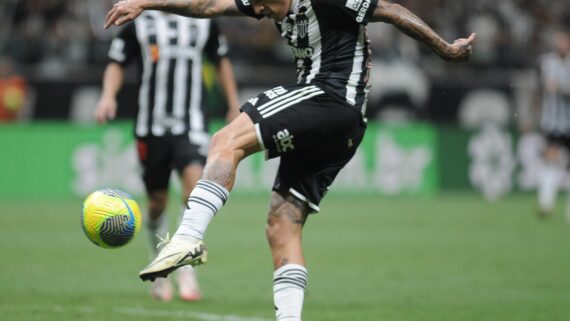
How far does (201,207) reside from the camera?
5855 mm

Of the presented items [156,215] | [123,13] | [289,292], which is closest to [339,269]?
[156,215]

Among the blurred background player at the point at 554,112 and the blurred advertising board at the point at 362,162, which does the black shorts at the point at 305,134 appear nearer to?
the blurred background player at the point at 554,112

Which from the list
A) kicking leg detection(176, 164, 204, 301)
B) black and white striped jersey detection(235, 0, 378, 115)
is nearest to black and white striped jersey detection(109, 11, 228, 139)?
kicking leg detection(176, 164, 204, 301)

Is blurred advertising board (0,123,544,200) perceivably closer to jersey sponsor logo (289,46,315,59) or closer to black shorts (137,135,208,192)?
black shorts (137,135,208,192)

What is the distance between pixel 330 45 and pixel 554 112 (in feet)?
41.1

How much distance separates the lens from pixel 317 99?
20.2 ft

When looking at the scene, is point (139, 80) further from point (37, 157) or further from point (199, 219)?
point (37, 157)

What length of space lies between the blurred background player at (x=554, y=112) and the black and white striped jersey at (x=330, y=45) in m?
11.8

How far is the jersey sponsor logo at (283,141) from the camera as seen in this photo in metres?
6.01

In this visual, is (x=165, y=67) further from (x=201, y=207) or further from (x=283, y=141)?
(x=201, y=207)

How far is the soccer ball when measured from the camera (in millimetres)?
6590

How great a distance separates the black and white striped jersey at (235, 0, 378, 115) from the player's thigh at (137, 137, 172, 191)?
3.11m

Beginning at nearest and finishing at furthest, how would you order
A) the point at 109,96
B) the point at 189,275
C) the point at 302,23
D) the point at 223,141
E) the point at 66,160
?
the point at 223,141 < the point at 302,23 < the point at 189,275 < the point at 109,96 < the point at 66,160

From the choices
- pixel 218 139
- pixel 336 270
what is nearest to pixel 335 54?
pixel 218 139
